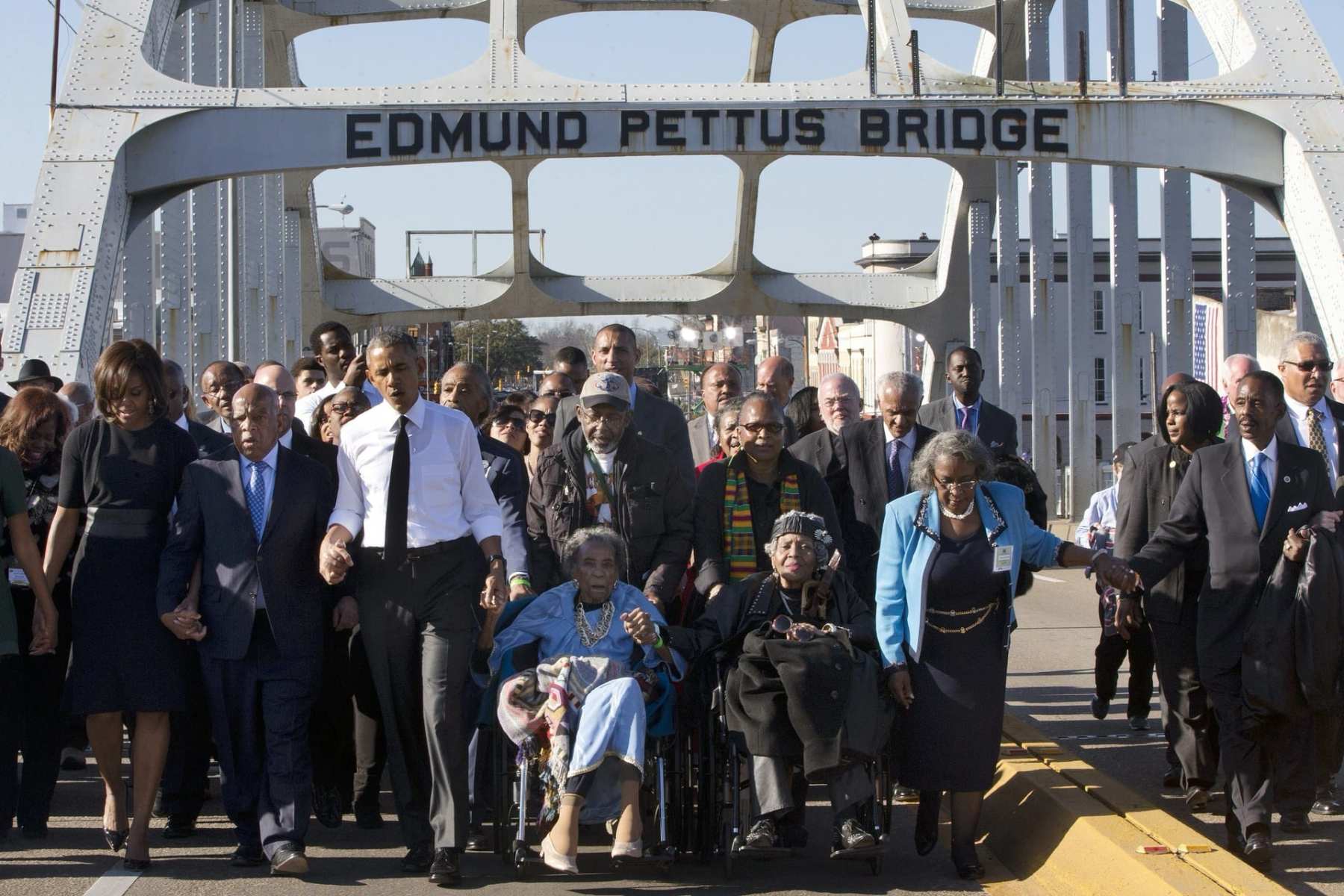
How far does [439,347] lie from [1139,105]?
51.5 meters

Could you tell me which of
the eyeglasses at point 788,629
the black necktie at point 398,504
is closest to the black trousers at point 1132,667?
the eyeglasses at point 788,629

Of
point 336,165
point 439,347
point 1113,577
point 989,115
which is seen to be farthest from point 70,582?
point 439,347

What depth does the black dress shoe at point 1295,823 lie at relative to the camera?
7.08m

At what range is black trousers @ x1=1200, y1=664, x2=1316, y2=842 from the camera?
22.0 ft

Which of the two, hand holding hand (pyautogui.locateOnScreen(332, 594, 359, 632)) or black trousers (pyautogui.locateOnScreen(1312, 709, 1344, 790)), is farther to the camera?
black trousers (pyautogui.locateOnScreen(1312, 709, 1344, 790))

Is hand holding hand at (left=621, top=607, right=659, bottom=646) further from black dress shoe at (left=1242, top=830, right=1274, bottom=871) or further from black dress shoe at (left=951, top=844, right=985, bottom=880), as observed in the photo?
black dress shoe at (left=1242, top=830, right=1274, bottom=871)

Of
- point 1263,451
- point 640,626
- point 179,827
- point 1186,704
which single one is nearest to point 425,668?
point 640,626

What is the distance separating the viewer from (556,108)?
14.5 metres

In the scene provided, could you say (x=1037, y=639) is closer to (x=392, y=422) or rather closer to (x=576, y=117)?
(x=576, y=117)

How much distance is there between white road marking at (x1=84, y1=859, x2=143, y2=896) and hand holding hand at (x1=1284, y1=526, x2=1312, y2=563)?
15.0 feet

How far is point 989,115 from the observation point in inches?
581

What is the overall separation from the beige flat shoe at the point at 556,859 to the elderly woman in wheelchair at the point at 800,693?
0.64m

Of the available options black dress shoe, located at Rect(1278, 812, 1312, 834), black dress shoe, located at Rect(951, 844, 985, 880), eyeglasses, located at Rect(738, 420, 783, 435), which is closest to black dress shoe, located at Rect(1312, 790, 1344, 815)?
black dress shoe, located at Rect(1278, 812, 1312, 834)

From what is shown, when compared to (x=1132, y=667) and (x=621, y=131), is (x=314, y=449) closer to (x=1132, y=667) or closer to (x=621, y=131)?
(x=1132, y=667)
